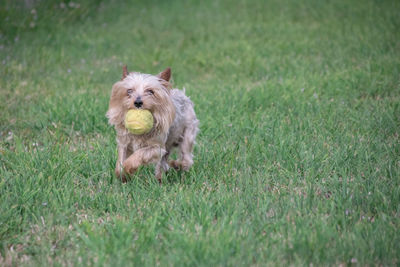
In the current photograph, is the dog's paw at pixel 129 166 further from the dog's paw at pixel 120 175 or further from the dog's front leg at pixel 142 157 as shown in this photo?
the dog's paw at pixel 120 175

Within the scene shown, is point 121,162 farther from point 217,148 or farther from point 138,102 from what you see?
point 217,148

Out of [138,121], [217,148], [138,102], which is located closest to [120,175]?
[138,121]

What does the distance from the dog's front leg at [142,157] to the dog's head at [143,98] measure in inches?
8.1

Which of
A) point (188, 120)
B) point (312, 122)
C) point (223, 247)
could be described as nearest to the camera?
point (223, 247)

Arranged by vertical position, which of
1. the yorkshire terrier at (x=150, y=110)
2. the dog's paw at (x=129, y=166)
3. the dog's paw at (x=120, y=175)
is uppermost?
the yorkshire terrier at (x=150, y=110)

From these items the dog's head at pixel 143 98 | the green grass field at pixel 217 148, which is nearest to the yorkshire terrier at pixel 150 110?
the dog's head at pixel 143 98

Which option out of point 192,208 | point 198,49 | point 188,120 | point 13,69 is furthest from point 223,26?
point 192,208

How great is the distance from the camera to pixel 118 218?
376 cm

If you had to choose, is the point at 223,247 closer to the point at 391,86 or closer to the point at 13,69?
the point at 391,86

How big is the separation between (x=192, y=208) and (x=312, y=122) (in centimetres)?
258

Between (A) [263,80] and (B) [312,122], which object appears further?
(A) [263,80]

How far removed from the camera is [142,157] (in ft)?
14.5

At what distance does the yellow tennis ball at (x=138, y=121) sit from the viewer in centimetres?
418

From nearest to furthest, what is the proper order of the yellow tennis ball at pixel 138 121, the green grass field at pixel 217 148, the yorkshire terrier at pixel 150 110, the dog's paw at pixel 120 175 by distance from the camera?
the green grass field at pixel 217 148 < the yellow tennis ball at pixel 138 121 < the yorkshire terrier at pixel 150 110 < the dog's paw at pixel 120 175
